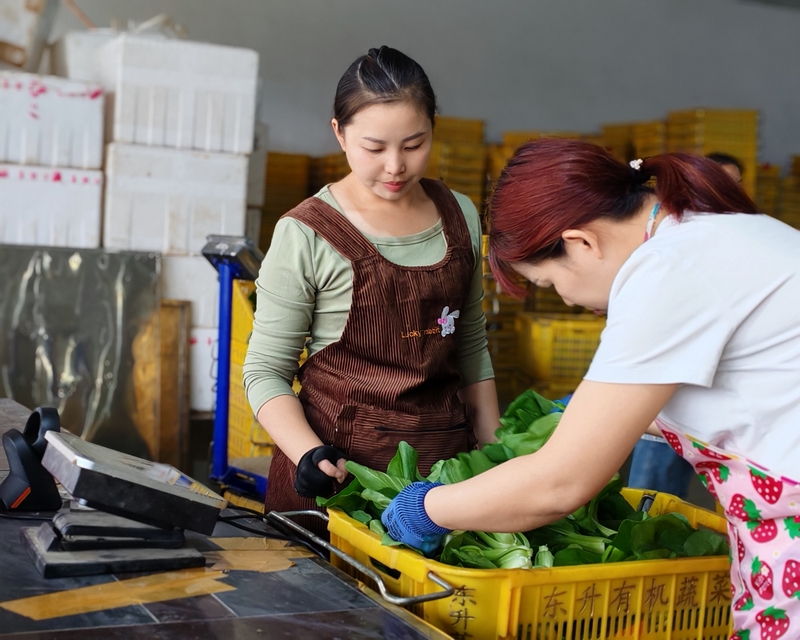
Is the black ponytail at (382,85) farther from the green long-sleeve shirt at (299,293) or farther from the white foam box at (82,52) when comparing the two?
the white foam box at (82,52)

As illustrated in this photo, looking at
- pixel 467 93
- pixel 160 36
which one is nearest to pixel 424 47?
pixel 467 93

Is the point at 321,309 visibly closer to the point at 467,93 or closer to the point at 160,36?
the point at 160,36

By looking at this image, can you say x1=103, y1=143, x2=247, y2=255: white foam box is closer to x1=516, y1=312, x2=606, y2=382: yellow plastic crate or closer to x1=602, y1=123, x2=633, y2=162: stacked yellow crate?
x1=516, y1=312, x2=606, y2=382: yellow plastic crate

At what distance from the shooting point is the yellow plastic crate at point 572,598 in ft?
3.69

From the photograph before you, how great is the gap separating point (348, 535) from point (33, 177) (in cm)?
317

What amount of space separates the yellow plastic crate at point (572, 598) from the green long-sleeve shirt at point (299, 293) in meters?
0.46

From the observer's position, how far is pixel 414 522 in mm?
1225

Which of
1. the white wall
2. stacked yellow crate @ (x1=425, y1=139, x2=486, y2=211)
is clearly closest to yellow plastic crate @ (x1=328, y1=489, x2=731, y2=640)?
stacked yellow crate @ (x1=425, y1=139, x2=486, y2=211)

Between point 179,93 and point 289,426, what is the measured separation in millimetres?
2781

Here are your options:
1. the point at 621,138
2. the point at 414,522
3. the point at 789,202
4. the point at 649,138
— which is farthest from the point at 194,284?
the point at 789,202

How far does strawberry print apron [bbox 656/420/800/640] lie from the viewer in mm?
1133

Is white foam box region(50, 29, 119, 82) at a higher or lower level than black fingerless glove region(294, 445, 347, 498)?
higher

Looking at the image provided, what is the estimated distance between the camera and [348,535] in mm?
1349

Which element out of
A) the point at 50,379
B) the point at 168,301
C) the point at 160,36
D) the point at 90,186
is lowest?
the point at 50,379
